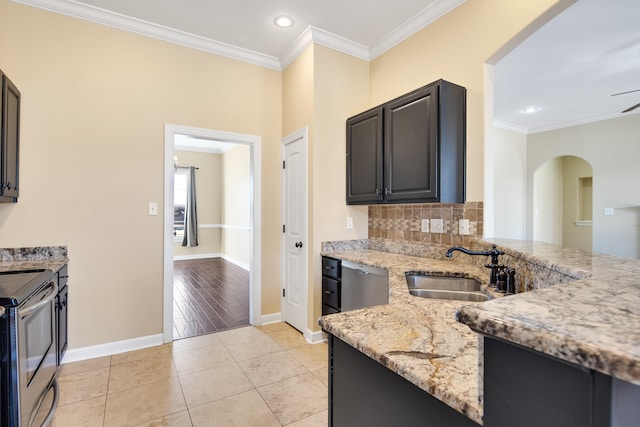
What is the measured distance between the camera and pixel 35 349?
1.67 metres

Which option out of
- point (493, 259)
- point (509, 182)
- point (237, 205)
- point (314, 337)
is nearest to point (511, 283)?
point (493, 259)

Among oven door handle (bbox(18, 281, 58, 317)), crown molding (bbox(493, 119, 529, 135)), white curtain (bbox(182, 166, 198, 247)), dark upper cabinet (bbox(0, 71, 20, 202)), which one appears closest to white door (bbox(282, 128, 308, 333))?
oven door handle (bbox(18, 281, 58, 317))

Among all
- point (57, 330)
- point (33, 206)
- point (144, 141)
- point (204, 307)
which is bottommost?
point (204, 307)

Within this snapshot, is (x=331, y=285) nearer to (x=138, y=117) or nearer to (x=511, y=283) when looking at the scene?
(x=511, y=283)

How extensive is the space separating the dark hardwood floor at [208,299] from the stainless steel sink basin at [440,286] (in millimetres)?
2113

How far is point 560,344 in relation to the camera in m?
0.44

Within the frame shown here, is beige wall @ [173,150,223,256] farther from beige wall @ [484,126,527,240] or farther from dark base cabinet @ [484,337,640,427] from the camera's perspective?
dark base cabinet @ [484,337,640,427]

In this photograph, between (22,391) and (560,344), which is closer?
(560,344)

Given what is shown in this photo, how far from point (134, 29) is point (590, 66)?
4.84 metres

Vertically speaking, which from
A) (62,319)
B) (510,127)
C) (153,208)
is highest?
(510,127)

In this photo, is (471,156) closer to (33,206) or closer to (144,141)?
(144,141)

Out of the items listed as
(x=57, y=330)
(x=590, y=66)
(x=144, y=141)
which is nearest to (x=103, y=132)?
(x=144, y=141)

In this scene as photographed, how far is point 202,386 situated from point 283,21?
3.10 meters

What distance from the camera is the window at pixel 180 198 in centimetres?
762
